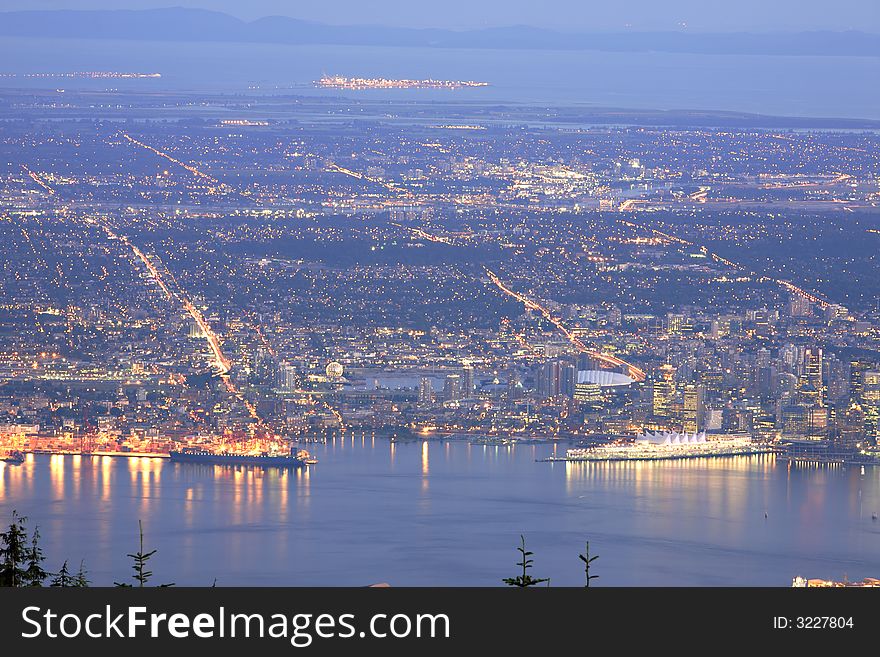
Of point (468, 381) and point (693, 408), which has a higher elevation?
point (468, 381)

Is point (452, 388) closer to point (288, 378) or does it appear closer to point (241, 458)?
point (288, 378)

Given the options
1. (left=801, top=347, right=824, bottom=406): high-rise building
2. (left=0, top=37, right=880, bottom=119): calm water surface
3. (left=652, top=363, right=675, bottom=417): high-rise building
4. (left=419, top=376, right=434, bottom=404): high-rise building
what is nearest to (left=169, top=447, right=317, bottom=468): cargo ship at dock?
(left=419, top=376, right=434, bottom=404): high-rise building

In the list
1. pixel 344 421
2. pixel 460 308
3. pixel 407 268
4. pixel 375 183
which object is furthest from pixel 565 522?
pixel 375 183

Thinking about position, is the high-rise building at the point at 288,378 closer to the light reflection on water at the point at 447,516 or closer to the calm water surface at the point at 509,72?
the light reflection on water at the point at 447,516

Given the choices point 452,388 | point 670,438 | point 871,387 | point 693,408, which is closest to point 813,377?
point 871,387

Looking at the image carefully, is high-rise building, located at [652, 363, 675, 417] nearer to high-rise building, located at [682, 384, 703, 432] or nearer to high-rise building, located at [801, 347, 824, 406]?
high-rise building, located at [682, 384, 703, 432]

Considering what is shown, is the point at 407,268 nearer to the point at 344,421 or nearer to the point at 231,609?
the point at 344,421
